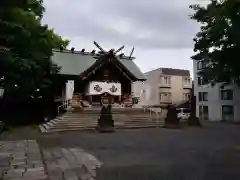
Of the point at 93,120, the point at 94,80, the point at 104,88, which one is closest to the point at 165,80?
the point at 94,80

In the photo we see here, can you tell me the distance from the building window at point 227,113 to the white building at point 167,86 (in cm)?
1094

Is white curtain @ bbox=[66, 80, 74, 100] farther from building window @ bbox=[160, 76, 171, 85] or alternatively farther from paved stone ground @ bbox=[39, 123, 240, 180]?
building window @ bbox=[160, 76, 171, 85]

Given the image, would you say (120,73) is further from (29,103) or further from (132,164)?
(132,164)

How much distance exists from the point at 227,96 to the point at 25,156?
3336 centimetres

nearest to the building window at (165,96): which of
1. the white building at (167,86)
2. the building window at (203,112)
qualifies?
the white building at (167,86)

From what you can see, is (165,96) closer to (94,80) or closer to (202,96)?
(202,96)

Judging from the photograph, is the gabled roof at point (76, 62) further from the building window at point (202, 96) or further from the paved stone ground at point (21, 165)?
the paved stone ground at point (21, 165)

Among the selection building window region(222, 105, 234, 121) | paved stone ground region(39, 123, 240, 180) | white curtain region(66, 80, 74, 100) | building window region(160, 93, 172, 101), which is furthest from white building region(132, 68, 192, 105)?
paved stone ground region(39, 123, 240, 180)

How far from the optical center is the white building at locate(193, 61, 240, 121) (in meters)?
37.1

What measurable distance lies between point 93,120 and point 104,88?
Answer: 6.94 meters

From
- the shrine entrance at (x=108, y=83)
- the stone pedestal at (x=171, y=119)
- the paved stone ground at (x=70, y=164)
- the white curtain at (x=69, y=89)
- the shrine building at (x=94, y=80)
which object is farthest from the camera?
the shrine entrance at (x=108, y=83)

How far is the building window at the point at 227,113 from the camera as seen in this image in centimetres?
3744

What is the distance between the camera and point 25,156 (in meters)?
9.19

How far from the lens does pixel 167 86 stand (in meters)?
49.8
